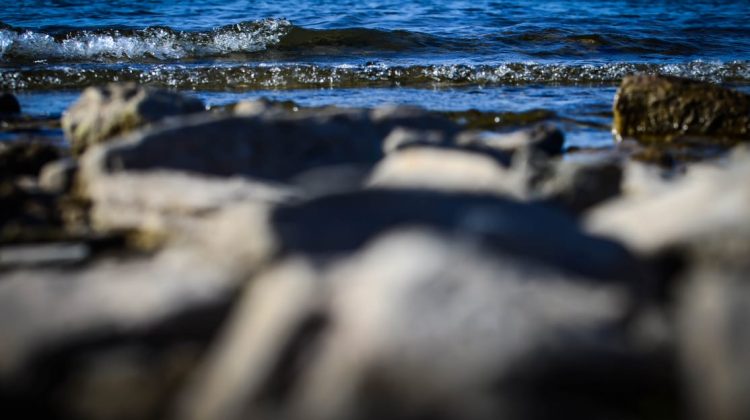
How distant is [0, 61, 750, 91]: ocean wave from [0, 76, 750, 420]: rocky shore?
5.12 meters

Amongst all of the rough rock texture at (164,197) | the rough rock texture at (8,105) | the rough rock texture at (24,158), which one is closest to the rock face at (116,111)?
the rough rock texture at (24,158)

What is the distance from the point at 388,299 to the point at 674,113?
3701 mm

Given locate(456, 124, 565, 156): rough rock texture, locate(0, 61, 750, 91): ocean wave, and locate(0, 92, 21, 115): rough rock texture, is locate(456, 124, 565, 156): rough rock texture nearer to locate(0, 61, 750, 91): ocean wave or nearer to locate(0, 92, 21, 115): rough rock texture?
locate(0, 92, 21, 115): rough rock texture

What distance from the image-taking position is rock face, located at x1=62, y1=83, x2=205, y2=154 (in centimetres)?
353

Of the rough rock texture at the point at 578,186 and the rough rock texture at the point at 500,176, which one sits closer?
the rough rock texture at the point at 500,176

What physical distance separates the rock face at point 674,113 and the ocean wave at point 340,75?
2.67m

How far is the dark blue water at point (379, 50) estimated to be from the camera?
6918mm

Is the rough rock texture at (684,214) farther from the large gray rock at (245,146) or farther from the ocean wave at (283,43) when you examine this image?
the ocean wave at (283,43)

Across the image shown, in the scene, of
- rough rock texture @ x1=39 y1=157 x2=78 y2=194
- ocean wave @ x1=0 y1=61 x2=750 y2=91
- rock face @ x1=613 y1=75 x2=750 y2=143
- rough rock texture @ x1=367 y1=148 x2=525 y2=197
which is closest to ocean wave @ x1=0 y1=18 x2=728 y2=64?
ocean wave @ x1=0 y1=61 x2=750 y2=91

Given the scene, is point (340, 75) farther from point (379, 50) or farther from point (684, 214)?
point (684, 214)

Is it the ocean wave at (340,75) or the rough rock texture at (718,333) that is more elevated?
the rough rock texture at (718,333)

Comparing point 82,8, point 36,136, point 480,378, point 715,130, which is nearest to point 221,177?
point 480,378

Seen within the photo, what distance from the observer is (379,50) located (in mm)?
9617

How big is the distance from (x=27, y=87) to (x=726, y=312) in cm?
699
